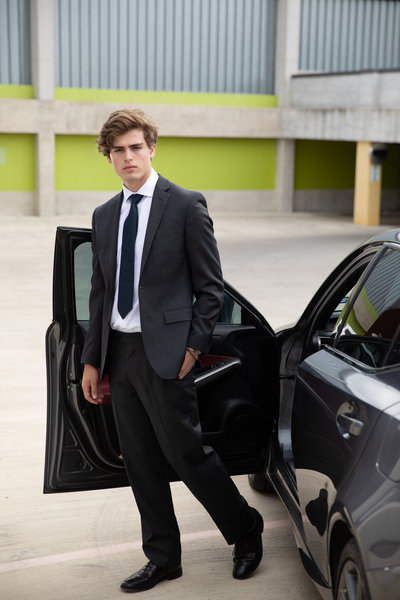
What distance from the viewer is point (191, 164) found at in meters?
25.8

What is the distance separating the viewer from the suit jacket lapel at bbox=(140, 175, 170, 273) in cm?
341

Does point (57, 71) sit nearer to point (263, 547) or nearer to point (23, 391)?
point (23, 391)

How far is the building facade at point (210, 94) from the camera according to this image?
23.4m

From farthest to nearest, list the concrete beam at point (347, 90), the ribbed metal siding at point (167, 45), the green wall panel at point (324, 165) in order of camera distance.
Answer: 1. the green wall panel at point (324, 165)
2. the ribbed metal siding at point (167, 45)
3. the concrete beam at point (347, 90)

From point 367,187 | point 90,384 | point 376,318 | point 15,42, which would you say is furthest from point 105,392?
point 15,42

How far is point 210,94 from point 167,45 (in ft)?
6.35

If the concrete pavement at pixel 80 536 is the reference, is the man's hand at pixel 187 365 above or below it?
above

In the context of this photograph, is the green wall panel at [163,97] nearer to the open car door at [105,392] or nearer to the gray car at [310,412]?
the gray car at [310,412]

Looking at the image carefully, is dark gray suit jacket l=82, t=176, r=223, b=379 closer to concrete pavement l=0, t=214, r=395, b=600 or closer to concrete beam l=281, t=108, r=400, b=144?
concrete pavement l=0, t=214, r=395, b=600

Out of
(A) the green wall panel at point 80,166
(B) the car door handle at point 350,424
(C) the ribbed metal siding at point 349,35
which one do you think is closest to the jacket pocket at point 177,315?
(B) the car door handle at point 350,424

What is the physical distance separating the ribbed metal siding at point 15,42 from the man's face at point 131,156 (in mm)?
21324

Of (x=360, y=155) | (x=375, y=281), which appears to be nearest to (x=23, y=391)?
(x=375, y=281)

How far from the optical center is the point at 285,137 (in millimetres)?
26047

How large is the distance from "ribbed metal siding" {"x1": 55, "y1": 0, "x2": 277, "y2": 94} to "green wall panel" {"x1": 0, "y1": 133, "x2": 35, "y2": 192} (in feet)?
6.63
